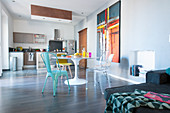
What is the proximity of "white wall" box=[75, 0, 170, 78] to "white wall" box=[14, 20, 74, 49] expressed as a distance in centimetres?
448

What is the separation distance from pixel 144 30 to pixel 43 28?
6.53 meters

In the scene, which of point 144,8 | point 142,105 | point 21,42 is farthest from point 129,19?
point 21,42

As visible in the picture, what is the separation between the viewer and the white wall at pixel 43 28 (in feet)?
23.6

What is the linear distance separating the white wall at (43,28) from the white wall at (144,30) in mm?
4475

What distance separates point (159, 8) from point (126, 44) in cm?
130

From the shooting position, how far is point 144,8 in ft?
9.71

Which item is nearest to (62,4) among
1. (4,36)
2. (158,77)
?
(4,36)

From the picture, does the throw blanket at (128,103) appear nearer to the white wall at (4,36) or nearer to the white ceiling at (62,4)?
the white ceiling at (62,4)

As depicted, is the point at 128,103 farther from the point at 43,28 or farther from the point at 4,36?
the point at 43,28

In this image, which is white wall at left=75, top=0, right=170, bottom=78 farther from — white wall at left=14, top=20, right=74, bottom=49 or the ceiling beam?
white wall at left=14, top=20, right=74, bottom=49

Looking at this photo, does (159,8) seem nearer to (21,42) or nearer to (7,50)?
(7,50)

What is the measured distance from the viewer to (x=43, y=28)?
7.65m

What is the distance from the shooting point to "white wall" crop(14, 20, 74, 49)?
7191mm

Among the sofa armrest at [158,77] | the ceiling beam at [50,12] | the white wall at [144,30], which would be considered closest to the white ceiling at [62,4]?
the ceiling beam at [50,12]
